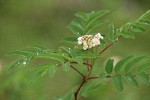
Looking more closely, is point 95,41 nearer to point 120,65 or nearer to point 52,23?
point 120,65

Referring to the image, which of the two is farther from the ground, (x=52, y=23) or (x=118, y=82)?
(x=52, y=23)

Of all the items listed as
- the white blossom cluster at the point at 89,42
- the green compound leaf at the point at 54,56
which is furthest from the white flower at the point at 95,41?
the green compound leaf at the point at 54,56

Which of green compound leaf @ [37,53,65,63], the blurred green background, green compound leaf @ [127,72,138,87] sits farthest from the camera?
the blurred green background

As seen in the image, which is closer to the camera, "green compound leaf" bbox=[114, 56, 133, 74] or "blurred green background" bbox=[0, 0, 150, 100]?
"green compound leaf" bbox=[114, 56, 133, 74]

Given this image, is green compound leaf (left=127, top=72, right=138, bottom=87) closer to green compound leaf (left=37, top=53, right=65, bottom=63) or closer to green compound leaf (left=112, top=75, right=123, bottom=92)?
green compound leaf (left=112, top=75, right=123, bottom=92)

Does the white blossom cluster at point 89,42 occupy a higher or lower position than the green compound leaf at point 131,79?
higher

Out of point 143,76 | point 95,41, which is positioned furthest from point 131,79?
point 95,41

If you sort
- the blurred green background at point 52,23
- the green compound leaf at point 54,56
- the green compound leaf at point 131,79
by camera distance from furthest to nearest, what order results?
the blurred green background at point 52,23 → the green compound leaf at point 131,79 → the green compound leaf at point 54,56

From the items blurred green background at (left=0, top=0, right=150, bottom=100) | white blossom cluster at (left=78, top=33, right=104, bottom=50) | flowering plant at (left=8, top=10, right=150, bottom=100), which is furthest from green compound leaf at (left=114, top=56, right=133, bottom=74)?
blurred green background at (left=0, top=0, right=150, bottom=100)

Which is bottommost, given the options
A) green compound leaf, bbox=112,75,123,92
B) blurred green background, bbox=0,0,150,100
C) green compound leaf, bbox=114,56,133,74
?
green compound leaf, bbox=112,75,123,92

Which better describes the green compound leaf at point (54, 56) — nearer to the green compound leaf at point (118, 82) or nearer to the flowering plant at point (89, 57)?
the flowering plant at point (89, 57)

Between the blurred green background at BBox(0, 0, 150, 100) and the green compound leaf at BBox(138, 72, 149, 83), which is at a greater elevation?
the blurred green background at BBox(0, 0, 150, 100)
